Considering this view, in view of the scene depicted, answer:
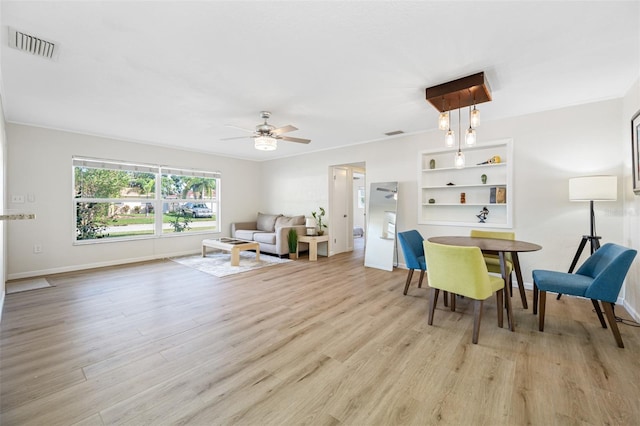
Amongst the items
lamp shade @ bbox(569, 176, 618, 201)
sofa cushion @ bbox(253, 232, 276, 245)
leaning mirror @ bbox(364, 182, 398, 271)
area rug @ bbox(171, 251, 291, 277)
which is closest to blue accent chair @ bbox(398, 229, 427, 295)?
leaning mirror @ bbox(364, 182, 398, 271)

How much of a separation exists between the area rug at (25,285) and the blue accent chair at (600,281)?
611cm

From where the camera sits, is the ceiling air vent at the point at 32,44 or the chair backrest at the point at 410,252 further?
the chair backrest at the point at 410,252

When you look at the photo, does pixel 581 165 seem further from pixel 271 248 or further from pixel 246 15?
pixel 271 248

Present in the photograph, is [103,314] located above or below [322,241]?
below

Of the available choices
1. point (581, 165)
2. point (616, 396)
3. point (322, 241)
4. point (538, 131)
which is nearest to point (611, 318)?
point (616, 396)

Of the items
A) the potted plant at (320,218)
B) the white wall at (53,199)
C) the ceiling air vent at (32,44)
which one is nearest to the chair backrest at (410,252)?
the potted plant at (320,218)

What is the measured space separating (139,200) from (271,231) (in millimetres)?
2879

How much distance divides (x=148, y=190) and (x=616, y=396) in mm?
6982

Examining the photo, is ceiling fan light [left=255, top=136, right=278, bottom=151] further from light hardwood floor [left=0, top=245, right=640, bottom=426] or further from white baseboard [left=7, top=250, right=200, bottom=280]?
white baseboard [left=7, top=250, right=200, bottom=280]

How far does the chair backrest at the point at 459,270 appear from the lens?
2359 mm

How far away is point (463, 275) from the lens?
243cm

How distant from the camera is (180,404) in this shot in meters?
1.61

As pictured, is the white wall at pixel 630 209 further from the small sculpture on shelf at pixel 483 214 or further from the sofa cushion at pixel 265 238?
the sofa cushion at pixel 265 238

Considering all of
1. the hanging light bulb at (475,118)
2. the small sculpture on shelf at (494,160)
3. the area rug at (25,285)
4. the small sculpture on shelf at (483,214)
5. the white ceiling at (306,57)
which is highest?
the white ceiling at (306,57)
